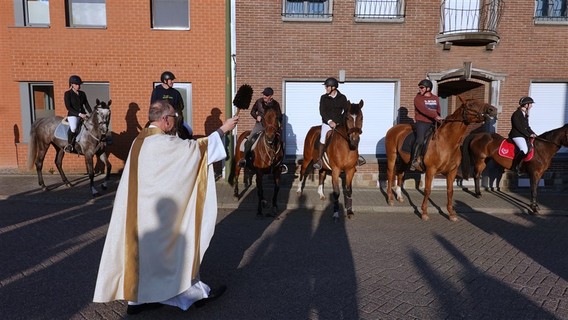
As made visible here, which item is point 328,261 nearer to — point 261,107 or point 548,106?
point 261,107

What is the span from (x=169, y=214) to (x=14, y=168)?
10969 millimetres

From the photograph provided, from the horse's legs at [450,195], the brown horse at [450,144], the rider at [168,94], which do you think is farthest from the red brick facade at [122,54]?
the horse's legs at [450,195]

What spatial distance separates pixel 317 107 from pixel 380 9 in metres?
3.24

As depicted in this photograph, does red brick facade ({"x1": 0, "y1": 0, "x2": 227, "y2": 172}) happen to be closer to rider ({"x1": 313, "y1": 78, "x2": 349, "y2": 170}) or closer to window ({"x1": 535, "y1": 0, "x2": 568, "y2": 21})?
rider ({"x1": 313, "y1": 78, "x2": 349, "y2": 170})

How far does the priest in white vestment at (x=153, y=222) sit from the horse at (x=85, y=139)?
19.5 ft

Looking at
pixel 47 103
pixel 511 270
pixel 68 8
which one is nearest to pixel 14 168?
pixel 47 103

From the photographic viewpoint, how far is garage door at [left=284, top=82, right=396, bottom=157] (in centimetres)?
1127

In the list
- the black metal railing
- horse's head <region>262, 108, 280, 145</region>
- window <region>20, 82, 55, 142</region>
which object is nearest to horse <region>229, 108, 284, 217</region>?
horse's head <region>262, 108, 280, 145</region>

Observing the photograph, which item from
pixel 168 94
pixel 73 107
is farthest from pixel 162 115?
pixel 73 107

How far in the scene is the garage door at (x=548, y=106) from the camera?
1153 cm

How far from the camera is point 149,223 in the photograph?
11.9ft

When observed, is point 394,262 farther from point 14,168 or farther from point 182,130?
point 14,168

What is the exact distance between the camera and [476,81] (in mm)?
11352

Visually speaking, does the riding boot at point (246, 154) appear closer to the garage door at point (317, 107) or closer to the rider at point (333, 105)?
→ the rider at point (333, 105)
